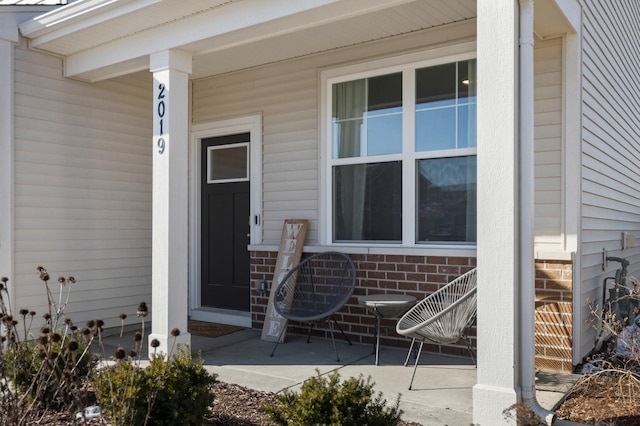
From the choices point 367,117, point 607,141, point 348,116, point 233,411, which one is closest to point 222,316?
point 348,116

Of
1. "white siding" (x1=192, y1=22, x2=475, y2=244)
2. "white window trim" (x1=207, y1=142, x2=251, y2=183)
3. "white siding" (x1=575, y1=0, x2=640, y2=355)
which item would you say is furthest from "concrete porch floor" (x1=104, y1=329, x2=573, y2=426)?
"white window trim" (x1=207, y1=142, x2=251, y2=183)

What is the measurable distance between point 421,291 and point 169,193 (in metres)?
2.26

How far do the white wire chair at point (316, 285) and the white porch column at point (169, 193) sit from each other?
0.88 m

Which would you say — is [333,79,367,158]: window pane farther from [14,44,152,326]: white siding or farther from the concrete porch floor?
[14,44,152,326]: white siding

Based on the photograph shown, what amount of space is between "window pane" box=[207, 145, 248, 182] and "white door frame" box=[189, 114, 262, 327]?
0.51ft

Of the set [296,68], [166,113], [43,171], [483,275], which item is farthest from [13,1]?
[483,275]

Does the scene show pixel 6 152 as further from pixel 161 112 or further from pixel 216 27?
pixel 216 27

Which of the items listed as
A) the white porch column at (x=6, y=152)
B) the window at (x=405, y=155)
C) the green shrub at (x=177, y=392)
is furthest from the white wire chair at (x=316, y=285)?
the white porch column at (x=6, y=152)

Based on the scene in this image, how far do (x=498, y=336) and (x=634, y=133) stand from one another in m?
4.69

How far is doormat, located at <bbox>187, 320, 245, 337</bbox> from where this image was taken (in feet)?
18.1

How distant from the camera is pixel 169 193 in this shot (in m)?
4.42

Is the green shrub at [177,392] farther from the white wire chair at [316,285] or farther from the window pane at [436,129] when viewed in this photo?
the window pane at [436,129]

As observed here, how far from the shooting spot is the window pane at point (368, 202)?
489 centimetres

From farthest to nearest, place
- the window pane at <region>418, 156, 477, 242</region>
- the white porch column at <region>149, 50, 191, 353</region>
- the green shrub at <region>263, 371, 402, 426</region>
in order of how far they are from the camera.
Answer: the window pane at <region>418, 156, 477, 242</region> → the white porch column at <region>149, 50, 191, 353</region> → the green shrub at <region>263, 371, 402, 426</region>
